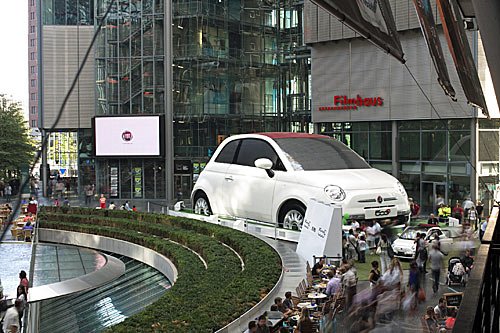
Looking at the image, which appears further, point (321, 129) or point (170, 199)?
point (170, 199)

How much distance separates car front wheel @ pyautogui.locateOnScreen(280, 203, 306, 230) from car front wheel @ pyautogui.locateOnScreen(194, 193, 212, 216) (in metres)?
3.28

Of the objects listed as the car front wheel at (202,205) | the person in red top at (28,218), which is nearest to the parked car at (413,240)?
the car front wheel at (202,205)

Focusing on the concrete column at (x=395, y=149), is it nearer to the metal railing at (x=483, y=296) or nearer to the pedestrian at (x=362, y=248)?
the pedestrian at (x=362, y=248)

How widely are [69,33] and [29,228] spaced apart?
29.1 m

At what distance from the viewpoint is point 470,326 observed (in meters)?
2.33

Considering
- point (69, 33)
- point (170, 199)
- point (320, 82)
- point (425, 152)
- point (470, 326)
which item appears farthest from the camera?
point (69, 33)

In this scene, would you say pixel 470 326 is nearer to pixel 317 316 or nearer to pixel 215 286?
pixel 317 316

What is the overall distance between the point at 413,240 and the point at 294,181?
3.09 m

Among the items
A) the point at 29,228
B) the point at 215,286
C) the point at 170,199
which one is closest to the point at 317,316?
the point at 215,286

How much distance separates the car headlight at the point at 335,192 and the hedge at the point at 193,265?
6.03 feet

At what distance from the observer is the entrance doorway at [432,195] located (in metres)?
37.1

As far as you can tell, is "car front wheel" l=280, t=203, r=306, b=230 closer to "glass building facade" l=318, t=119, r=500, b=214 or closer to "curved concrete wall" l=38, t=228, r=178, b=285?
"curved concrete wall" l=38, t=228, r=178, b=285

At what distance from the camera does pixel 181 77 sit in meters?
50.1

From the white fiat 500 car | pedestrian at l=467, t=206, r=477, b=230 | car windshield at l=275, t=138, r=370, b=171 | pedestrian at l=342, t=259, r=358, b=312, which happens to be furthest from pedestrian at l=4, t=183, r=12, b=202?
pedestrian at l=342, t=259, r=358, b=312
